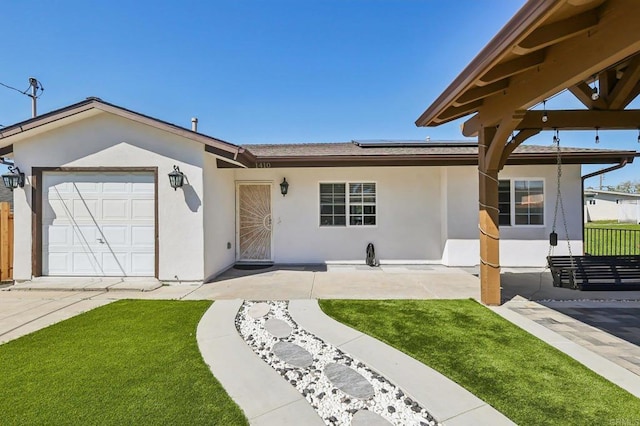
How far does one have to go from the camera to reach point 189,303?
5.37 meters

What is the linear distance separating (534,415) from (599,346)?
7.11 ft

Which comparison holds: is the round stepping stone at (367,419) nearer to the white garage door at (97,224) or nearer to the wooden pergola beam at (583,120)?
the wooden pergola beam at (583,120)

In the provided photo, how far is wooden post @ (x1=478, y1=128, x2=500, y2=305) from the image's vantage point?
17.1 feet

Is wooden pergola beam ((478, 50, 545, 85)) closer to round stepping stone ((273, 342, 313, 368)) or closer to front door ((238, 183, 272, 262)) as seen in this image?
round stepping stone ((273, 342, 313, 368))

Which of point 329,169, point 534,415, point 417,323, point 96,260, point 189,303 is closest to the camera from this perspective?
point 534,415

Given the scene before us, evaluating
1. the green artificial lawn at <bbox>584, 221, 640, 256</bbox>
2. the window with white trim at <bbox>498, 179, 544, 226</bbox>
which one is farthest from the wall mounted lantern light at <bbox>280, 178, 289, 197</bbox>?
the green artificial lawn at <bbox>584, 221, 640, 256</bbox>

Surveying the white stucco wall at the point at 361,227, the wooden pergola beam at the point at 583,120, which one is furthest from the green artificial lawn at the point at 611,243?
the white stucco wall at the point at 361,227

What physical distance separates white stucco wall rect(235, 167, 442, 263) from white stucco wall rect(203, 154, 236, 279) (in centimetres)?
95

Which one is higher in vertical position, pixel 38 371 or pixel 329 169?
pixel 329 169

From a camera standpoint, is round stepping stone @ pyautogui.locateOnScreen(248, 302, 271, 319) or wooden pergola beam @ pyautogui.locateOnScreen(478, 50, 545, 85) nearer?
wooden pergola beam @ pyautogui.locateOnScreen(478, 50, 545, 85)

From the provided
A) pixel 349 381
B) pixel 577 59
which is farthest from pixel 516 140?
pixel 349 381

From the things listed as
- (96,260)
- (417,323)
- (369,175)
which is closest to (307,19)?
(369,175)

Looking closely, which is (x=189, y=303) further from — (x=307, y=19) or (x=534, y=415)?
(x=307, y=19)

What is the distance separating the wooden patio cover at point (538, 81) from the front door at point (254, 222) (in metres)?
5.37
